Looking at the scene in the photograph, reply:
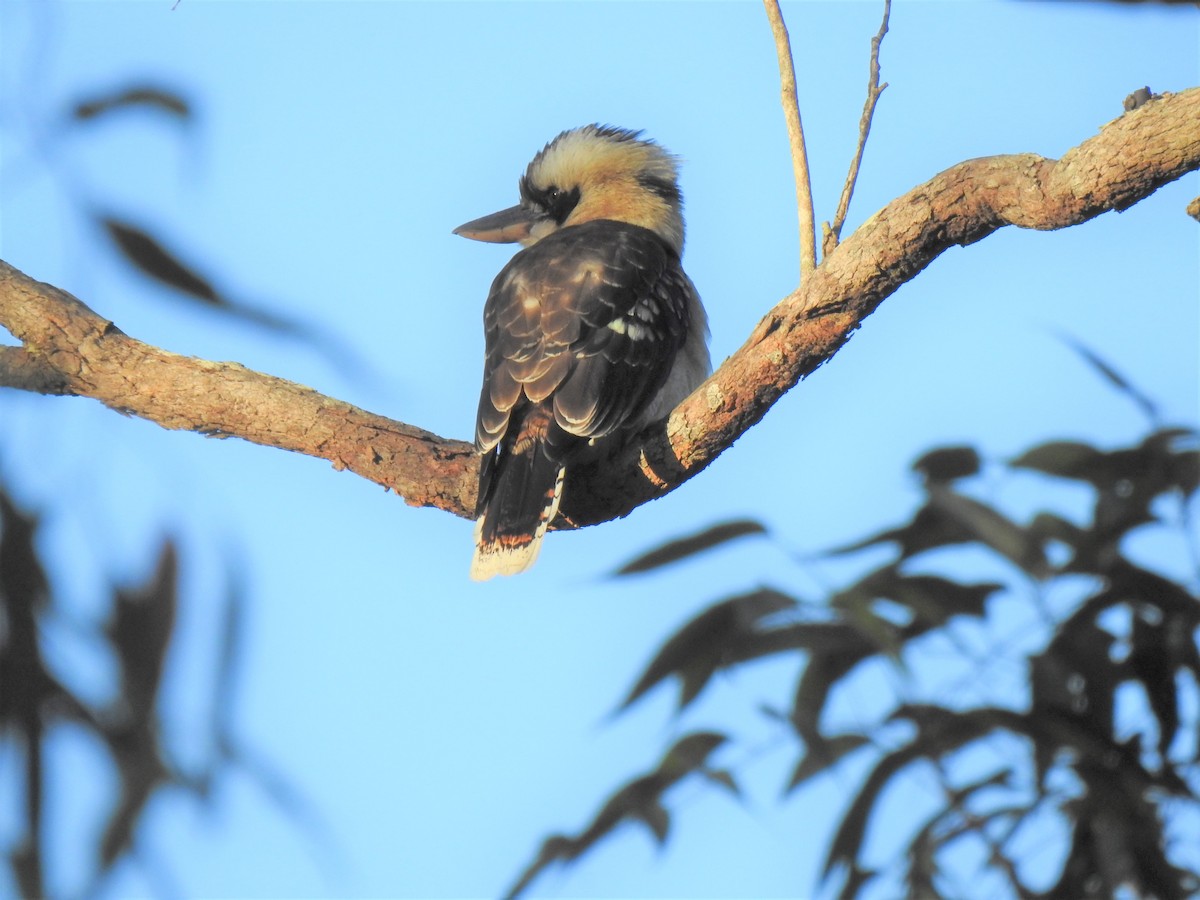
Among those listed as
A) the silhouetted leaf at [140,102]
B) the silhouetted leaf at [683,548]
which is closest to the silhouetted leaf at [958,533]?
the silhouetted leaf at [683,548]

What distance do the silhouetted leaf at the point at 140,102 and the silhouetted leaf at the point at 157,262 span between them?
0.15 metres

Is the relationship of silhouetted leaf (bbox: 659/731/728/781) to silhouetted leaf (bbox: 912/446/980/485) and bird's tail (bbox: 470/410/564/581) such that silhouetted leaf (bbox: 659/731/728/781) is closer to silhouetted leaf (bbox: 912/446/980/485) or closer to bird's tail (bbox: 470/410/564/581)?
silhouetted leaf (bbox: 912/446/980/485)

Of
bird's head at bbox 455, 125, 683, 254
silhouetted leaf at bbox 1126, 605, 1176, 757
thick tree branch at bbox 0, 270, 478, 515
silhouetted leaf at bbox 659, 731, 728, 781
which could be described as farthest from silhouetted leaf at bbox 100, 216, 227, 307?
bird's head at bbox 455, 125, 683, 254

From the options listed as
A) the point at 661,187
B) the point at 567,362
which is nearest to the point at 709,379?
the point at 567,362

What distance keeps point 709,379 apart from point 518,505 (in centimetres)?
50

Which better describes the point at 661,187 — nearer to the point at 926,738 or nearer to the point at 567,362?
the point at 567,362

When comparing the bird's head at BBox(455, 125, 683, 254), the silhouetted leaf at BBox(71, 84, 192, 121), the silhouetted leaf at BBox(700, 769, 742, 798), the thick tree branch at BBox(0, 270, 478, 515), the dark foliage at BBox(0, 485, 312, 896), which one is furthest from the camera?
the bird's head at BBox(455, 125, 683, 254)

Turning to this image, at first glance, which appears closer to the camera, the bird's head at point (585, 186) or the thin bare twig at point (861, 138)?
the thin bare twig at point (861, 138)

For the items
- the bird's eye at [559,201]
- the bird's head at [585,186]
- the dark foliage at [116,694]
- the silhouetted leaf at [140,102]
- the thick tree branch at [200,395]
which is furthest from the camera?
the bird's eye at [559,201]

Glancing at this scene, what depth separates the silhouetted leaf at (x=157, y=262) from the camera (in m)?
1.80

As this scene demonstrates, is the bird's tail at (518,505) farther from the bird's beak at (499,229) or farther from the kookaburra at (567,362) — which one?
the bird's beak at (499,229)

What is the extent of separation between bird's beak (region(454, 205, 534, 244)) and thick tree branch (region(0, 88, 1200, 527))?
1.41m

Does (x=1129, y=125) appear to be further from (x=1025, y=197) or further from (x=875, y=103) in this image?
(x=875, y=103)

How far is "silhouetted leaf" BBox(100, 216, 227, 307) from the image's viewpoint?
1798 mm
